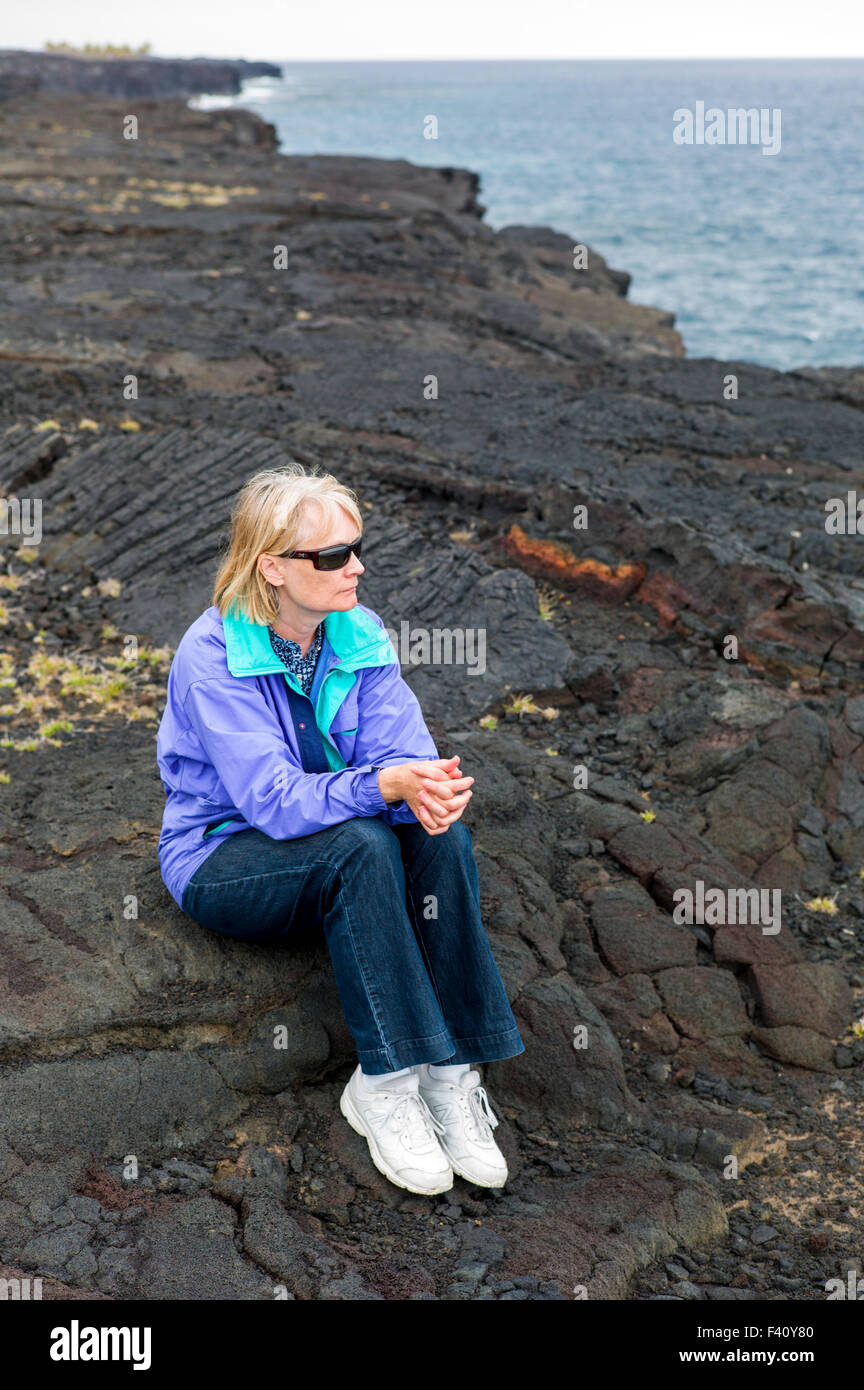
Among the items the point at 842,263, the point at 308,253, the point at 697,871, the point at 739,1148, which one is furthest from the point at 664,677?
the point at 842,263

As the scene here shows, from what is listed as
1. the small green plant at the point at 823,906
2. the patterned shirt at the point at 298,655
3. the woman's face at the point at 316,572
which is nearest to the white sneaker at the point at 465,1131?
the patterned shirt at the point at 298,655

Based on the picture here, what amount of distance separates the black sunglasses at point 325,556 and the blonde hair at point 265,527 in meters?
0.02

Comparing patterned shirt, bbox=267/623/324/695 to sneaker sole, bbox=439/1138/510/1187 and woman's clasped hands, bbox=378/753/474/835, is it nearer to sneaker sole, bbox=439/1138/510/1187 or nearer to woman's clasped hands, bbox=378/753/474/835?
woman's clasped hands, bbox=378/753/474/835

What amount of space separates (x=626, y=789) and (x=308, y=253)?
55.8 ft

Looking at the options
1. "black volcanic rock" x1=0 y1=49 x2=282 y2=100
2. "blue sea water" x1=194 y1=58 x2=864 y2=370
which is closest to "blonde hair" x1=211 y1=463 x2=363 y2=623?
"blue sea water" x1=194 y1=58 x2=864 y2=370

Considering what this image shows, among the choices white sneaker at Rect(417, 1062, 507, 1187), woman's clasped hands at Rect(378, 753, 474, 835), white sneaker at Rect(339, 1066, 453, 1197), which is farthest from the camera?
white sneaker at Rect(417, 1062, 507, 1187)

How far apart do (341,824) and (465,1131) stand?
1.09 meters

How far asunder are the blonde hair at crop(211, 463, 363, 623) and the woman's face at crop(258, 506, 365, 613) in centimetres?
2

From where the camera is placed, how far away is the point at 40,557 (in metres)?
9.16

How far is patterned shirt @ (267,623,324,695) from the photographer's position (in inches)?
162

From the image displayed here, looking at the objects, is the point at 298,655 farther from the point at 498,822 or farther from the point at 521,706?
the point at 521,706

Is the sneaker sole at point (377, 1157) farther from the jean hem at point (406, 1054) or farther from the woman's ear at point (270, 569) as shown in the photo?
the woman's ear at point (270, 569)

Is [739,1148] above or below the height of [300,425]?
below

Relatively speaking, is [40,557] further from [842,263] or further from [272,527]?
[842,263]
